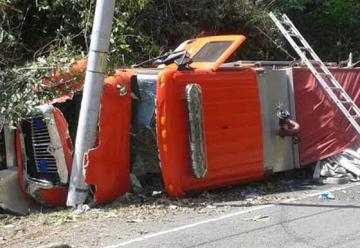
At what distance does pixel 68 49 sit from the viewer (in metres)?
8.88

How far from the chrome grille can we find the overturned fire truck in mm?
13

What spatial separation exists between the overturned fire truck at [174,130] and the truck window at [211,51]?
16mm

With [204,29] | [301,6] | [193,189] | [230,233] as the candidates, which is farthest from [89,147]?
[301,6]

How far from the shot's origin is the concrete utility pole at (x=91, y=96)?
7547mm

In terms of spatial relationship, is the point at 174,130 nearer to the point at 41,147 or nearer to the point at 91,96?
the point at 91,96

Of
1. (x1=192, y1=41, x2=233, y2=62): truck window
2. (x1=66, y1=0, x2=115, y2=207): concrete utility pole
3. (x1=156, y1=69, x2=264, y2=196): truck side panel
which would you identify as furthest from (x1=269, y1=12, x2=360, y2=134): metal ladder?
(x1=66, y1=0, x2=115, y2=207): concrete utility pole

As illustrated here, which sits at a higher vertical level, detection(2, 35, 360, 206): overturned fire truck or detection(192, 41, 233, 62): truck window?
detection(192, 41, 233, 62): truck window

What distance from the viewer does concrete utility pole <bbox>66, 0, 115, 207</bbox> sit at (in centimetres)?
755

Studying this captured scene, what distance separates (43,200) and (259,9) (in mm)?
7377

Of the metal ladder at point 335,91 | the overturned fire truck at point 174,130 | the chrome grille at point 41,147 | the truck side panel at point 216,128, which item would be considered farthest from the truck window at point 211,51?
the chrome grille at point 41,147

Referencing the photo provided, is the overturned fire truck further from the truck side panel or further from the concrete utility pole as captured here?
the concrete utility pole

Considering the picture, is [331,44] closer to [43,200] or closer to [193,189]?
[193,189]

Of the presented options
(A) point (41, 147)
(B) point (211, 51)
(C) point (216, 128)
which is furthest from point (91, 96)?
(B) point (211, 51)

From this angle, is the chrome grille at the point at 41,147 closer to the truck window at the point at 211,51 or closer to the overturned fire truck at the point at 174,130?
the overturned fire truck at the point at 174,130
